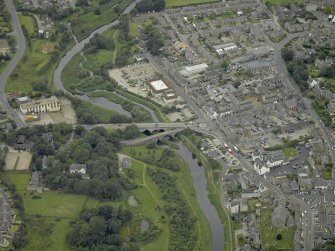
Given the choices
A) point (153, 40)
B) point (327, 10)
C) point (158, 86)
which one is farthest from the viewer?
point (327, 10)

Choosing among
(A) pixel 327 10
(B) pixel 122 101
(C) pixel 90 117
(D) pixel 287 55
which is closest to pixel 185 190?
(C) pixel 90 117

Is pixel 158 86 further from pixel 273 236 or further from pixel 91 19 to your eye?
pixel 273 236

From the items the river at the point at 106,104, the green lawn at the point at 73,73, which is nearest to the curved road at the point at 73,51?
the green lawn at the point at 73,73

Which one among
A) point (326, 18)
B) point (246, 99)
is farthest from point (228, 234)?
point (326, 18)

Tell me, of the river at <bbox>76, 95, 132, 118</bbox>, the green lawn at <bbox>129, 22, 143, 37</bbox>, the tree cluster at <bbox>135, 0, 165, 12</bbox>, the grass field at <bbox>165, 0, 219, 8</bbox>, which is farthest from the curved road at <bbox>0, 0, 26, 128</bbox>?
the grass field at <bbox>165, 0, 219, 8</bbox>

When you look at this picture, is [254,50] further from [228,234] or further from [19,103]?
[228,234]

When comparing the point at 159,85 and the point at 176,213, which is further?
the point at 159,85

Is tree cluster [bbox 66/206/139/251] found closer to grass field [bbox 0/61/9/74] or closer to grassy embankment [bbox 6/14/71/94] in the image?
grassy embankment [bbox 6/14/71/94]
